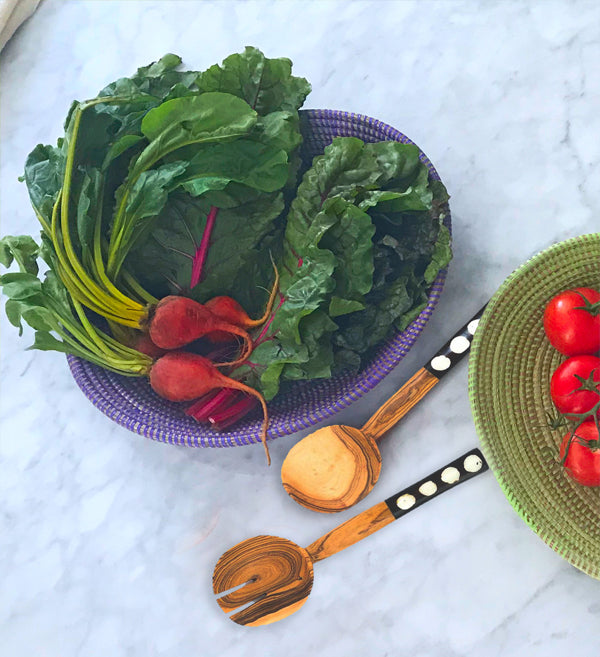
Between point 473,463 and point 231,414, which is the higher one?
point 231,414

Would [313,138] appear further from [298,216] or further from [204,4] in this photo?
[204,4]

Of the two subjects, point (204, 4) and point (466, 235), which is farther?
point (204, 4)

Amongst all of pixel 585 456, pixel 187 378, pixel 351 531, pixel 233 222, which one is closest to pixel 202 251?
pixel 233 222

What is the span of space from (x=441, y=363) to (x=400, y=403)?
0.09m

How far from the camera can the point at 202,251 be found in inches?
41.1

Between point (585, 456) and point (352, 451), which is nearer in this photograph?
point (585, 456)

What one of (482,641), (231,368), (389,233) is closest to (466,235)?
(389,233)

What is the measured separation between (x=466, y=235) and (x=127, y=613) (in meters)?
0.85

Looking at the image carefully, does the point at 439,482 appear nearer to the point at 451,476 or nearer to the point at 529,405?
the point at 451,476

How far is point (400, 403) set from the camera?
3.53 ft

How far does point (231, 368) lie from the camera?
1049mm

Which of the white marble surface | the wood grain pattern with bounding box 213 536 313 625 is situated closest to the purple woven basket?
the white marble surface

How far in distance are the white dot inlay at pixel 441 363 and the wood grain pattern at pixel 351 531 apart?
230 mm

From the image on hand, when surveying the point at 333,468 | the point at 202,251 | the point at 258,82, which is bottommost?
the point at 333,468
